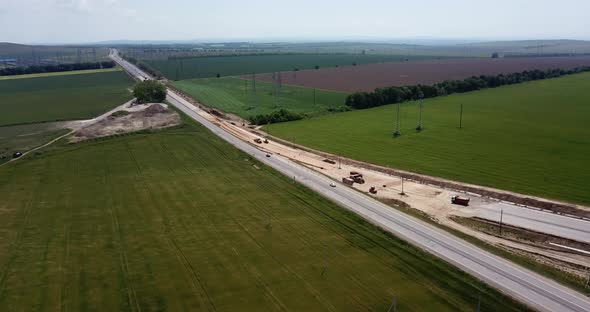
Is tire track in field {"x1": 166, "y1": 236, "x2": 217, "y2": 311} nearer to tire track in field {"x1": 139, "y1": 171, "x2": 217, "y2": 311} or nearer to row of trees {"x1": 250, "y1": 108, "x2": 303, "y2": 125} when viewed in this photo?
tire track in field {"x1": 139, "y1": 171, "x2": 217, "y2": 311}

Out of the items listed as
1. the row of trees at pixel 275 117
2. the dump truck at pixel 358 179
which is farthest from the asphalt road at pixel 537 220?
the row of trees at pixel 275 117

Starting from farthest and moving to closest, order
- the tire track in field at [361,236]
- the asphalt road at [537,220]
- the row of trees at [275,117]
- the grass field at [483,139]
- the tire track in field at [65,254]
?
1. the row of trees at [275,117]
2. the grass field at [483,139]
3. the asphalt road at [537,220]
4. the tire track in field at [361,236]
5. the tire track in field at [65,254]

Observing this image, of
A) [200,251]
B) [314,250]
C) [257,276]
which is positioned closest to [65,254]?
[200,251]

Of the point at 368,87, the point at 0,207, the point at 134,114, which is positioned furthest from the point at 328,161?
the point at 368,87

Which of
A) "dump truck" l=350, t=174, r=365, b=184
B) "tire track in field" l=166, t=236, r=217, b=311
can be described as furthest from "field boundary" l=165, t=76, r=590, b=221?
"tire track in field" l=166, t=236, r=217, b=311

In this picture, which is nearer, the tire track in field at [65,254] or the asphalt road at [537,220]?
the tire track in field at [65,254]

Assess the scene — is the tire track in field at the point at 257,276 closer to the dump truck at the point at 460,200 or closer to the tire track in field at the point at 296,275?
the tire track in field at the point at 296,275

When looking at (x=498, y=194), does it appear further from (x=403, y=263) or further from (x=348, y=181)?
(x=403, y=263)
